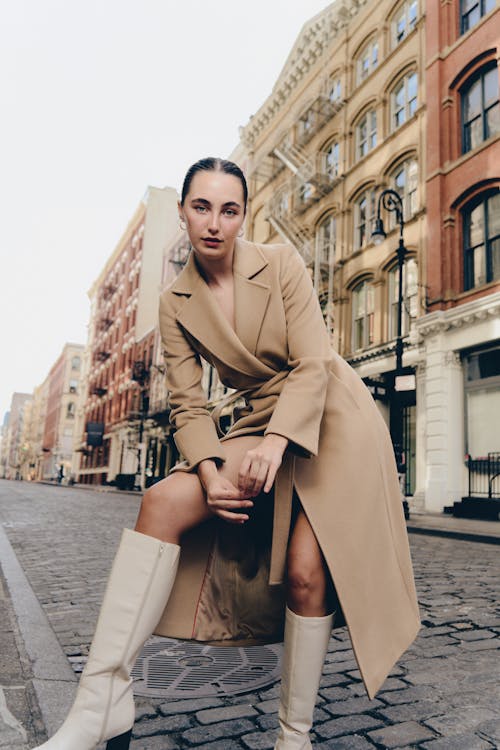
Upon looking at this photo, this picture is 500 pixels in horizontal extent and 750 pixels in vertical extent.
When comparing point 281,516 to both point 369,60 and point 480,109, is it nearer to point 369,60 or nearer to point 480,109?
point 480,109

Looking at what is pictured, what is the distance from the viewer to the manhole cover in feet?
9.37

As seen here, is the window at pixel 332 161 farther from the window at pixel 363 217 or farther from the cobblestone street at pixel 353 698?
the cobblestone street at pixel 353 698

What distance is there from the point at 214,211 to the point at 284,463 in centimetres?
91

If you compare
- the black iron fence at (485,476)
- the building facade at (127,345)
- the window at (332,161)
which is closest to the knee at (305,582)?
the black iron fence at (485,476)

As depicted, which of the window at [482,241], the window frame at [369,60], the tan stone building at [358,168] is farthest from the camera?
the window frame at [369,60]

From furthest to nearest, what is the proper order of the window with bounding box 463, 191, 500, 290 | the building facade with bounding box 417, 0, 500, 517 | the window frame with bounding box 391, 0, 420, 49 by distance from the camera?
the window frame with bounding box 391, 0, 420, 49
the window with bounding box 463, 191, 500, 290
the building facade with bounding box 417, 0, 500, 517

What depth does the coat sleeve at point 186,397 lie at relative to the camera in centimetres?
201

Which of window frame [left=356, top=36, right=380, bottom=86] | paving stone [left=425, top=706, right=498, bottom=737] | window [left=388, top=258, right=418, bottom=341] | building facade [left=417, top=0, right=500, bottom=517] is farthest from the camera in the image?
window frame [left=356, top=36, right=380, bottom=86]

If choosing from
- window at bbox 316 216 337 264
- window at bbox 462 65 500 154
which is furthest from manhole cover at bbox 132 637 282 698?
window at bbox 316 216 337 264

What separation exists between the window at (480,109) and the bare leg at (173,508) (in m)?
18.0

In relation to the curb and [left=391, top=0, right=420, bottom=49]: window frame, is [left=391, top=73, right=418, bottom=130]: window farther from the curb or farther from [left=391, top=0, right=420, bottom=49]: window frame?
the curb

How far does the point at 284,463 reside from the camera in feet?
6.49

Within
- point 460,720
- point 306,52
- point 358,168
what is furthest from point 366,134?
point 460,720

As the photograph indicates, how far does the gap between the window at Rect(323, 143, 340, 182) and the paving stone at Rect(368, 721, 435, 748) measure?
24.9 metres
